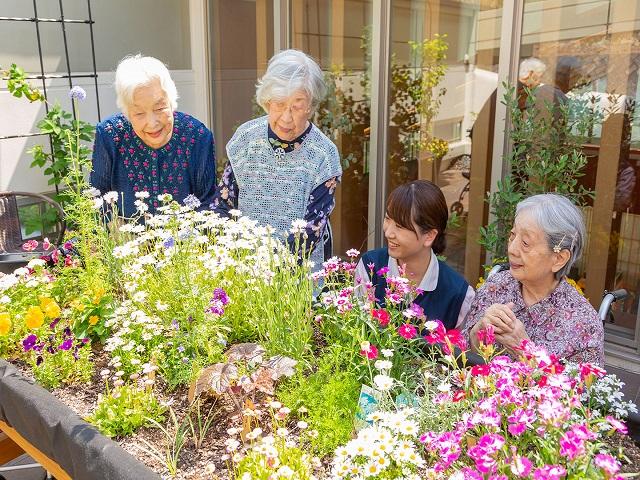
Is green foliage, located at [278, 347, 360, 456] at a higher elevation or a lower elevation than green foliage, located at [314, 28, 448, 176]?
lower

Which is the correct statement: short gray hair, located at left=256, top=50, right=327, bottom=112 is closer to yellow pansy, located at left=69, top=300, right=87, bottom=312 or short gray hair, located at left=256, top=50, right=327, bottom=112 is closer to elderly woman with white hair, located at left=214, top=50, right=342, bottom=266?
elderly woman with white hair, located at left=214, top=50, right=342, bottom=266

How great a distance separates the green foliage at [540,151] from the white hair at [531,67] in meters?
0.12

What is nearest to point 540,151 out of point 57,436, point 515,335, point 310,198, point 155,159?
point 310,198

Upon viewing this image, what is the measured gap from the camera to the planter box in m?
1.24

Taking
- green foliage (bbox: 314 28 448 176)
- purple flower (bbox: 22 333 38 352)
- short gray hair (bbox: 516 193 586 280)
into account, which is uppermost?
green foliage (bbox: 314 28 448 176)

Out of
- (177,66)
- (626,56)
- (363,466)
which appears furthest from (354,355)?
(177,66)

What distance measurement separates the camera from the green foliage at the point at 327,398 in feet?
4.36

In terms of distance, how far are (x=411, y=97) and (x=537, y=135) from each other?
38.6 inches

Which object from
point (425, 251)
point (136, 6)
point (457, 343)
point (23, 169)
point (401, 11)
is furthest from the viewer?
point (136, 6)

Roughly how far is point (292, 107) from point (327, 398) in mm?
1170

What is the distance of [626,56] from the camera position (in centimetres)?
308

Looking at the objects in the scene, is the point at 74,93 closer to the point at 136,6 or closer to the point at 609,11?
the point at 609,11

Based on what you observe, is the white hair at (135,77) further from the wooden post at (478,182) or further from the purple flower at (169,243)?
the wooden post at (478,182)

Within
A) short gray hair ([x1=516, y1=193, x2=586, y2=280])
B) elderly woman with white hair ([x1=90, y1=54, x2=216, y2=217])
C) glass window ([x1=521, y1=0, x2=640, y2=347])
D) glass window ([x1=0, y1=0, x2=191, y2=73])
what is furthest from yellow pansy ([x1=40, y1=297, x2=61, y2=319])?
glass window ([x1=0, y1=0, x2=191, y2=73])
